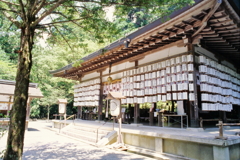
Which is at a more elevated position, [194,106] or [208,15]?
[208,15]

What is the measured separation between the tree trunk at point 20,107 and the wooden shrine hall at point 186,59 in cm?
248

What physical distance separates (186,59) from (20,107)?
5949mm

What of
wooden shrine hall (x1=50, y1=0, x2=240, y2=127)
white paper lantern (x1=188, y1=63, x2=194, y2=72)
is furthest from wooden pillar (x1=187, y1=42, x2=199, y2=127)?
white paper lantern (x1=188, y1=63, x2=194, y2=72)

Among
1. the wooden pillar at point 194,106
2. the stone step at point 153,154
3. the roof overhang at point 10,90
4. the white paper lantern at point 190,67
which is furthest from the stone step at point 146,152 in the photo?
the roof overhang at point 10,90

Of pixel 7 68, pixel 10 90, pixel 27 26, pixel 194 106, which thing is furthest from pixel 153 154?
pixel 10 90

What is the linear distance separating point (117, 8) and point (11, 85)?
11237mm

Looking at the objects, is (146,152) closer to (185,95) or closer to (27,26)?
(185,95)

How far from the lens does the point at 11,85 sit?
1235cm

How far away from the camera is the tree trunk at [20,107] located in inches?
123

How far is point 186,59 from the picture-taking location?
6797 mm

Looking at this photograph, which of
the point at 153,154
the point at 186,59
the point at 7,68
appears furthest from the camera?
the point at 186,59

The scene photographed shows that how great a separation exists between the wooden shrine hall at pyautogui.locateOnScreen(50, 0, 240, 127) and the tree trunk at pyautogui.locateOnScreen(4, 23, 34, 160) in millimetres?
2477

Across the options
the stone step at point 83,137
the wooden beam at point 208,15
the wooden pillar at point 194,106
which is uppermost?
the wooden beam at point 208,15

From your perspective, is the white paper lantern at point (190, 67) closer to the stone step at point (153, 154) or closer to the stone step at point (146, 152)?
the stone step at point (153, 154)
